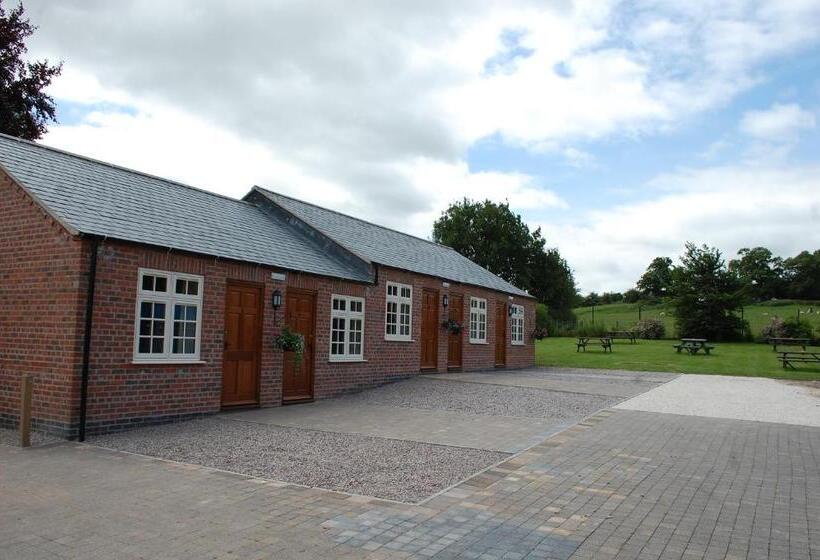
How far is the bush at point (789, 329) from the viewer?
1346 inches

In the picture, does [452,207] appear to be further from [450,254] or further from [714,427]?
[714,427]

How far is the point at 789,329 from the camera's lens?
114 ft

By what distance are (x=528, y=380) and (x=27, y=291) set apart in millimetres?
13349

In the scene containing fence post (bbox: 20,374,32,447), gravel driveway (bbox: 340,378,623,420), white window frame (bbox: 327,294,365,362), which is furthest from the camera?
white window frame (bbox: 327,294,365,362)

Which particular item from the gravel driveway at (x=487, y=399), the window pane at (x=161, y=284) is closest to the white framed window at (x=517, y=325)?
the gravel driveway at (x=487, y=399)

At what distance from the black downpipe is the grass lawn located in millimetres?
19366

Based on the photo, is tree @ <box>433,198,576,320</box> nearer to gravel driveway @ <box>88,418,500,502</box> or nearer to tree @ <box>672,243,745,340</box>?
tree @ <box>672,243,745,340</box>

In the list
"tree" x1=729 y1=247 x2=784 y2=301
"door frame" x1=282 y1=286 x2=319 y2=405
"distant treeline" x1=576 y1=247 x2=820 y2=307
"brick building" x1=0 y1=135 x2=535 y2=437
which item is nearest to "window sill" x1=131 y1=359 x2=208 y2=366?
"brick building" x1=0 y1=135 x2=535 y2=437

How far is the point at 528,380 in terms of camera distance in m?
18.7

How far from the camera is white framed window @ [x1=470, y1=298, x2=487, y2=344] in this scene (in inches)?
855

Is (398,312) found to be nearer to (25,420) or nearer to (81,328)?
(81,328)

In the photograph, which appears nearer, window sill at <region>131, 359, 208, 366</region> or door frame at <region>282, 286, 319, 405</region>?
window sill at <region>131, 359, 208, 366</region>

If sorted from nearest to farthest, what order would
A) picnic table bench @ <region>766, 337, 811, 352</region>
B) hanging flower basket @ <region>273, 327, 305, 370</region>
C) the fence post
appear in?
1. the fence post
2. hanging flower basket @ <region>273, 327, 305, 370</region>
3. picnic table bench @ <region>766, 337, 811, 352</region>

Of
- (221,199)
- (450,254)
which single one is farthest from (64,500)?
(450,254)
